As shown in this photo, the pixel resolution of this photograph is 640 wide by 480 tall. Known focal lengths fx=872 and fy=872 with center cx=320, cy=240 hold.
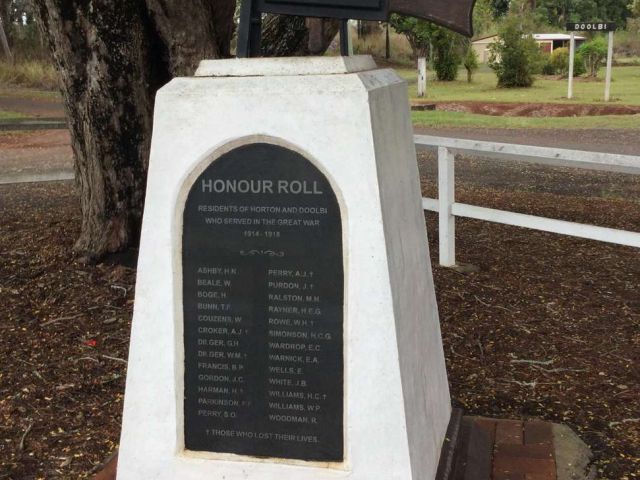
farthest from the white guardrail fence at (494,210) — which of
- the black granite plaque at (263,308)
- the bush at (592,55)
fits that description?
the bush at (592,55)

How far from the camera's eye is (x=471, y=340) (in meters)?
5.26

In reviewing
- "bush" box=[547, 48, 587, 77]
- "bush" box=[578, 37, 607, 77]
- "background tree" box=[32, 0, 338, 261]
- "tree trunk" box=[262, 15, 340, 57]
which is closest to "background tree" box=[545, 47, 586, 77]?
"bush" box=[547, 48, 587, 77]

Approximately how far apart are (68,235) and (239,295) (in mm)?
4108

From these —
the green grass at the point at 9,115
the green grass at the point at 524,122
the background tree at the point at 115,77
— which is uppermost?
the background tree at the point at 115,77

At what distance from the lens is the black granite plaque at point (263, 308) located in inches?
116

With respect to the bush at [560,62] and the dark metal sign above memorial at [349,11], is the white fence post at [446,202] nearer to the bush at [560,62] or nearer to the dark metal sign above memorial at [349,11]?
the dark metal sign above memorial at [349,11]

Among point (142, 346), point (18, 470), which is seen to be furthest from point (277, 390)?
point (18, 470)

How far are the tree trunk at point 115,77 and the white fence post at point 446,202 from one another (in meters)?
1.83

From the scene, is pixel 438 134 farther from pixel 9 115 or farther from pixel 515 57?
pixel 515 57

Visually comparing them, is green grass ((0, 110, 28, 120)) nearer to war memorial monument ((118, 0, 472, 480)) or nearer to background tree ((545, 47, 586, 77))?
war memorial monument ((118, 0, 472, 480))

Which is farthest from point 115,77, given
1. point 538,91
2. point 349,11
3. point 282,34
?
point 538,91

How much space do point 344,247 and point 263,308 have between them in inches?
14.7

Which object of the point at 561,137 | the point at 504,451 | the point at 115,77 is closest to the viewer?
the point at 504,451

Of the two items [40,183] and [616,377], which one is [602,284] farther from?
[40,183]
